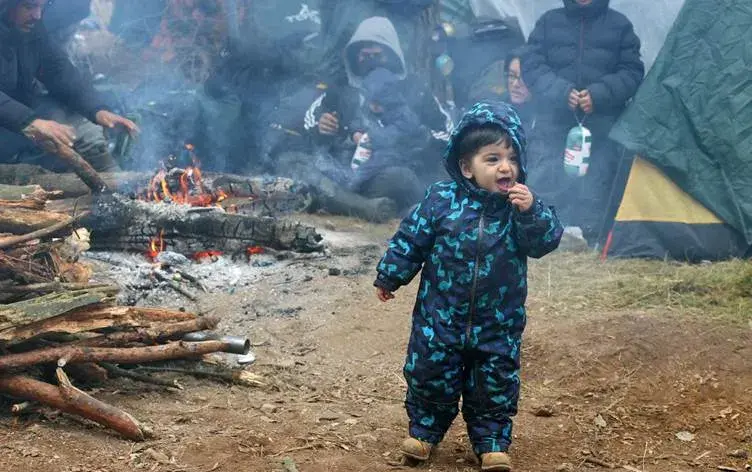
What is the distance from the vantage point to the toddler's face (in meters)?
3.69

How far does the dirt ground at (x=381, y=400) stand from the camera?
3.68 meters

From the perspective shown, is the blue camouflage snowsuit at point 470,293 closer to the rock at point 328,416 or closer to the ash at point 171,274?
the rock at point 328,416

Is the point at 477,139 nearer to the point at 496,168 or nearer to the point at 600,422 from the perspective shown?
the point at 496,168

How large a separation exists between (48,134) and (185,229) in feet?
4.40

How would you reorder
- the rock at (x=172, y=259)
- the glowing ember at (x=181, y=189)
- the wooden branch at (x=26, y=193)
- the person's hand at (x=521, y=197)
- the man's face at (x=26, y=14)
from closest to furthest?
the person's hand at (x=521, y=197) → the wooden branch at (x=26, y=193) → the rock at (x=172, y=259) → the man's face at (x=26, y=14) → the glowing ember at (x=181, y=189)

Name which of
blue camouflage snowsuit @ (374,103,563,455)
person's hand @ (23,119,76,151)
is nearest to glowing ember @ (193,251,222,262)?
person's hand @ (23,119,76,151)

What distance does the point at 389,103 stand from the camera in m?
9.43

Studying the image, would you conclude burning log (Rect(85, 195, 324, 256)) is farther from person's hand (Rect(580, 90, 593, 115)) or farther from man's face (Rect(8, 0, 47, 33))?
person's hand (Rect(580, 90, 593, 115))

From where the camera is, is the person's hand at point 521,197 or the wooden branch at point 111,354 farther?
the wooden branch at point 111,354

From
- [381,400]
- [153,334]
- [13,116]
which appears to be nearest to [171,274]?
[153,334]

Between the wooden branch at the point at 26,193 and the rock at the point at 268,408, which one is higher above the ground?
the wooden branch at the point at 26,193

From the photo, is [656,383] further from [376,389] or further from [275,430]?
[275,430]

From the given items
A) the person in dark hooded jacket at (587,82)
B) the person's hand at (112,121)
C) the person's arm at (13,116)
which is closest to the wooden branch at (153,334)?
the person's arm at (13,116)

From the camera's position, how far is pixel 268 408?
4.30m
